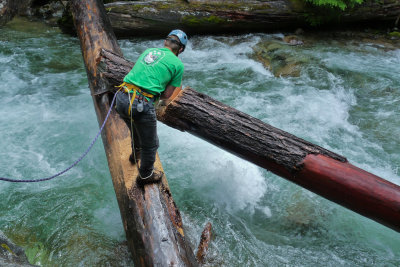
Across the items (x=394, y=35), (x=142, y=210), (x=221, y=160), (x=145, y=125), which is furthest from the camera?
(x=394, y=35)

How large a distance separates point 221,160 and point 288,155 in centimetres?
197

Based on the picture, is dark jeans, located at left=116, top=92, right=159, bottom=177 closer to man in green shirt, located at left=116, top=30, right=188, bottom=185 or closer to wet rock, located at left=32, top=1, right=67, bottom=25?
man in green shirt, located at left=116, top=30, right=188, bottom=185

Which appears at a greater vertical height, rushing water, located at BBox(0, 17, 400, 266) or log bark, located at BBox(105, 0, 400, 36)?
log bark, located at BBox(105, 0, 400, 36)

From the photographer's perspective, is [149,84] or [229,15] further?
[229,15]

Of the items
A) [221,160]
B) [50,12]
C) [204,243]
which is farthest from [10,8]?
[204,243]

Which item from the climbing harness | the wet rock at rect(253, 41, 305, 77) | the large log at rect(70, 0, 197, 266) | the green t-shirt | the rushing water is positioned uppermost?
the green t-shirt

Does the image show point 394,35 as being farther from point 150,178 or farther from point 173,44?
point 150,178

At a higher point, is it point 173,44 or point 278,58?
point 173,44

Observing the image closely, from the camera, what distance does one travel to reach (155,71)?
9.89ft

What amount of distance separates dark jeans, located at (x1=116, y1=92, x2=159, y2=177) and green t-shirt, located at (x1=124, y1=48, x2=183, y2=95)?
6.2 inches

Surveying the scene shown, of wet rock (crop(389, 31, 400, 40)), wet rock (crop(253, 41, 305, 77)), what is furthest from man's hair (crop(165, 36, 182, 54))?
wet rock (crop(389, 31, 400, 40))

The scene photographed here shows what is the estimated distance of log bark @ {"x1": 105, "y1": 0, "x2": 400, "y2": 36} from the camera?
28.9 ft

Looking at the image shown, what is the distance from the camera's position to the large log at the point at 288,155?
3.09m

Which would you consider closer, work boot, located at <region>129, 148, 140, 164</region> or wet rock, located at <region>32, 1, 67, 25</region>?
work boot, located at <region>129, 148, 140, 164</region>
